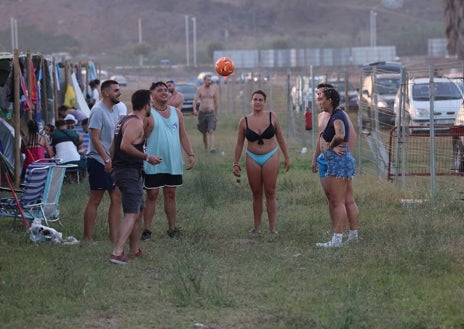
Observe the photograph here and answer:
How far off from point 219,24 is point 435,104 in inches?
2863

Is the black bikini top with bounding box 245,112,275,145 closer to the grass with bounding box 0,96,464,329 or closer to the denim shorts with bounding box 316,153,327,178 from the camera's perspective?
the denim shorts with bounding box 316,153,327,178

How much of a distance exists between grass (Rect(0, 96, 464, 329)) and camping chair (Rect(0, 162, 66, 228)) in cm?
28

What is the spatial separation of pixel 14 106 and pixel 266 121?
4.12m

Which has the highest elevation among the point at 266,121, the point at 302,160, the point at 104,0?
the point at 104,0

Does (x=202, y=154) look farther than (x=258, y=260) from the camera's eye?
Yes

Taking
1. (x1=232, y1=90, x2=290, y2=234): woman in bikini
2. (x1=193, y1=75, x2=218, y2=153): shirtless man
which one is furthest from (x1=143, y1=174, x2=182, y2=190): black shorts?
(x1=193, y1=75, x2=218, y2=153): shirtless man

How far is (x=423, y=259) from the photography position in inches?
345

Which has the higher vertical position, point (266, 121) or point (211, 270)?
point (266, 121)

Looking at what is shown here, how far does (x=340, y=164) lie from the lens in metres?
9.94

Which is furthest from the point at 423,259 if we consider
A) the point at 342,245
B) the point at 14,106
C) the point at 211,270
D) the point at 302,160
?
the point at 302,160

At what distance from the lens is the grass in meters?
7.10

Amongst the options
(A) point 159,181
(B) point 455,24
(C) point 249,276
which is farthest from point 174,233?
(B) point 455,24

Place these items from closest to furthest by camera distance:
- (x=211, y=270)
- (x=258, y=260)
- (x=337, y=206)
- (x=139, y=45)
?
1. (x=211, y=270)
2. (x=258, y=260)
3. (x=337, y=206)
4. (x=139, y=45)

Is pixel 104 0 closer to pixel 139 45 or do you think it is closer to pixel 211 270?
pixel 139 45
